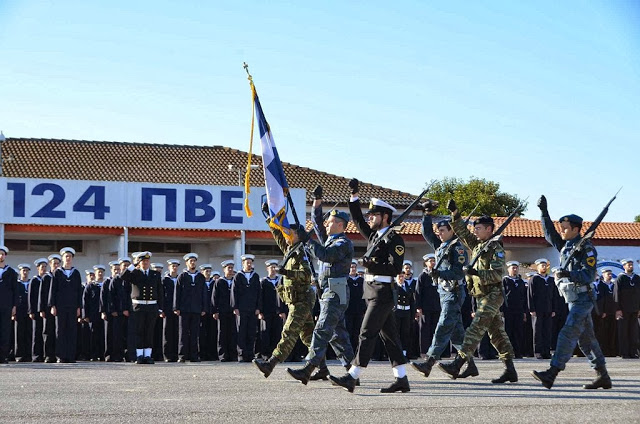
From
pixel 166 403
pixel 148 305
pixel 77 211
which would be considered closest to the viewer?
pixel 166 403

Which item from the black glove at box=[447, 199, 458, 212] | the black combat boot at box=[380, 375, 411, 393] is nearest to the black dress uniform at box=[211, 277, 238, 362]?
the black glove at box=[447, 199, 458, 212]

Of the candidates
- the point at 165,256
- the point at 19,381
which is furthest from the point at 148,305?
the point at 165,256

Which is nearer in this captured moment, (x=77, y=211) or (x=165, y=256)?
(x=77, y=211)

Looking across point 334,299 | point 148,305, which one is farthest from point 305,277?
point 148,305

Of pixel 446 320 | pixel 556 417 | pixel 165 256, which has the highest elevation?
pixel 165 256

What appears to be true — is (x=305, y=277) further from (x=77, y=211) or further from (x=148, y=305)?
(x=77, y=211)

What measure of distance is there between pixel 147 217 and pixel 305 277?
1589 centimetres

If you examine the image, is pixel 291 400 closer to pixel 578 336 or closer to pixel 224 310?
pixel 578 336

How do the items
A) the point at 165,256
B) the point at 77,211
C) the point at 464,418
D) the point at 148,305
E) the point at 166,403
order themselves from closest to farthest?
the point at 464,418 → the point at 166,403 → the point at 148,305 → the point at 77,211 → the point at 165,256

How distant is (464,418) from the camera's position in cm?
809

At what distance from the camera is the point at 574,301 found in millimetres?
10812

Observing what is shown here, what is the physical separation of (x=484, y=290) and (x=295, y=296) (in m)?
2.16

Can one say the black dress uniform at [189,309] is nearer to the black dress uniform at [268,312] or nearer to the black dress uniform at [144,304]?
the black dress uniform at [144,304]

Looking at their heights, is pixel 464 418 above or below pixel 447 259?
below
